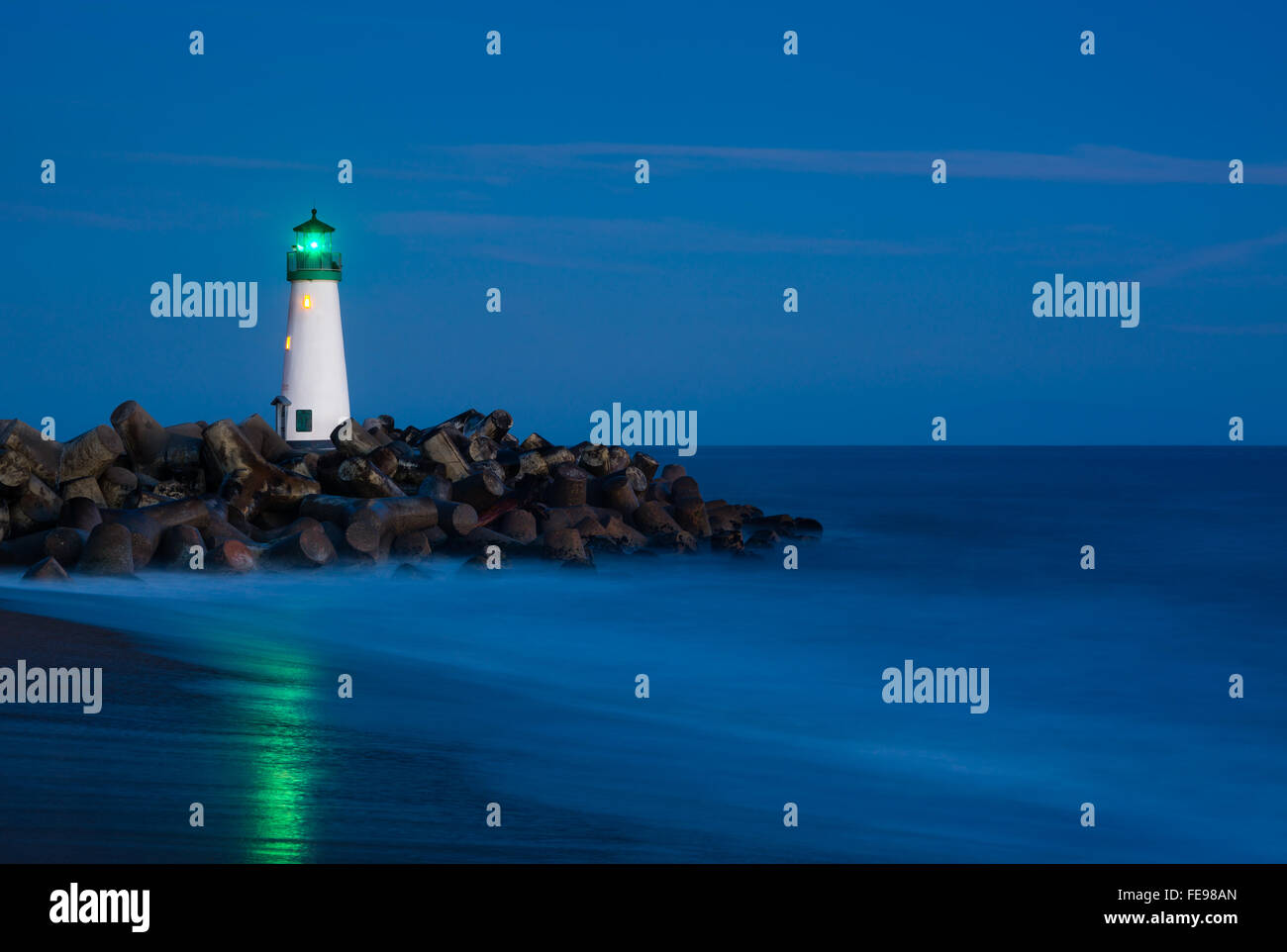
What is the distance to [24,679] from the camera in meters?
7.50

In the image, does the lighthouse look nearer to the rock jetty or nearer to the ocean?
the rock jetty

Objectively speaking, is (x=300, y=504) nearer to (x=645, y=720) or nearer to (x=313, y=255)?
(x=645, y=720)

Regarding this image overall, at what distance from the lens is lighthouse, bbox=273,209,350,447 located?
21.9m

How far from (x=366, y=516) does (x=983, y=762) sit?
760 cm

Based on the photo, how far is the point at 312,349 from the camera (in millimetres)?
21906

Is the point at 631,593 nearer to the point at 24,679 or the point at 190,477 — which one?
the point at 190,477

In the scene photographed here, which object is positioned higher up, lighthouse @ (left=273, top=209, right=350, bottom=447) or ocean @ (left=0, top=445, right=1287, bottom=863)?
lighthouse @ (left=273, top=209, right=350, bottom=447)

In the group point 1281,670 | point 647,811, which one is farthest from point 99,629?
point 1281,670

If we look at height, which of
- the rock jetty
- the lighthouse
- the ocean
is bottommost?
the ocean

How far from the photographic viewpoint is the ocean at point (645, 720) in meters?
5.45

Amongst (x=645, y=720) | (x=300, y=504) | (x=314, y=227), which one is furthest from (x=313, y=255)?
(x=645, y=720)

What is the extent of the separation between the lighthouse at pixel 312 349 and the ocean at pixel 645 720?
29.3 ft

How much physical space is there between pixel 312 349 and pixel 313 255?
165cm

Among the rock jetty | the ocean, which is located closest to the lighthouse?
the rock jetty
